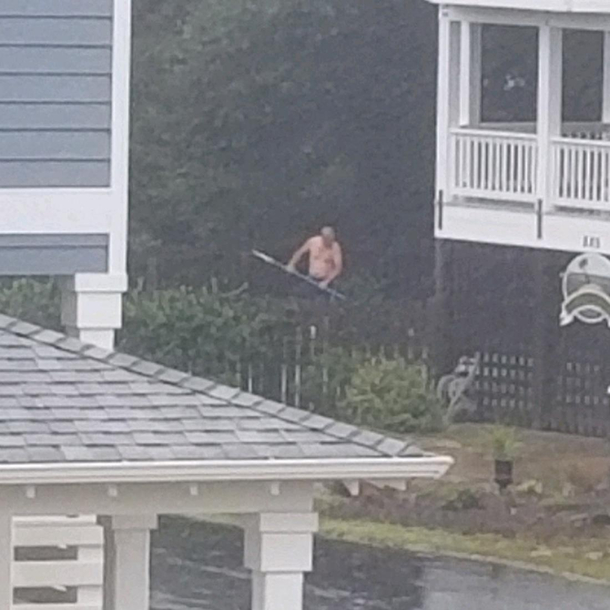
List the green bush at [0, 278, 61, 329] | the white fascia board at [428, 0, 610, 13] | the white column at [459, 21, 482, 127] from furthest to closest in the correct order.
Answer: the green bush at [0, 278, 61, 329]
the white column at [459, 21, 482, 127]
the white fascia board at [428, 0, 610, 13]

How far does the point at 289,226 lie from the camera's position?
Result: 3494cm

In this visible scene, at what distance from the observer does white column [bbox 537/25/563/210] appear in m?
25.7

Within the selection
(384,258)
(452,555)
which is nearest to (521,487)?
(452,555)

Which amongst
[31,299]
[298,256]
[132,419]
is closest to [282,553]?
[132,419]

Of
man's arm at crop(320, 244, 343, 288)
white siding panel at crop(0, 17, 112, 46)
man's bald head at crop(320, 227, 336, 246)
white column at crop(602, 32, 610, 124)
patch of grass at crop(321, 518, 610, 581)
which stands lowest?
patch of grass at crop(321, 518, 610, 581)

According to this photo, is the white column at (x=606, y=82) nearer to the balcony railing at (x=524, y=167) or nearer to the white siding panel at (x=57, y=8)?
the balcony railing at (x=524, y=167)

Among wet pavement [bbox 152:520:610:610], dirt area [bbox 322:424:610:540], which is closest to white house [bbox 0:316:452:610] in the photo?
wet pavement [bbox 152:520:610:610]

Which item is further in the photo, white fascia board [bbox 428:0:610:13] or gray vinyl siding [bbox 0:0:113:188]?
white fascia board [bbox 428:0:610:13]

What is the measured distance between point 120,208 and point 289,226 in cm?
1946

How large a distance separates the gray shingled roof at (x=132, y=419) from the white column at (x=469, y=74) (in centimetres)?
1522

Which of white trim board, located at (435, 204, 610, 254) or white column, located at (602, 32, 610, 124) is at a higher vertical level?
white column, located at (602, 32, 610, 124)

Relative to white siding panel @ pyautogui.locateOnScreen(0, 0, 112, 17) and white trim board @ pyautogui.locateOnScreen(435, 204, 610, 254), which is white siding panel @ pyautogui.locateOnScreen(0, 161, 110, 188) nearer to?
white siding panel @ pyautogui.locateOnScreen(0, 0, 112, 17)

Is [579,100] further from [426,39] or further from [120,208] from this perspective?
[120,208]

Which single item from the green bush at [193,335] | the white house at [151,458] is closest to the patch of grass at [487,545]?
the green bush at [193,335]
